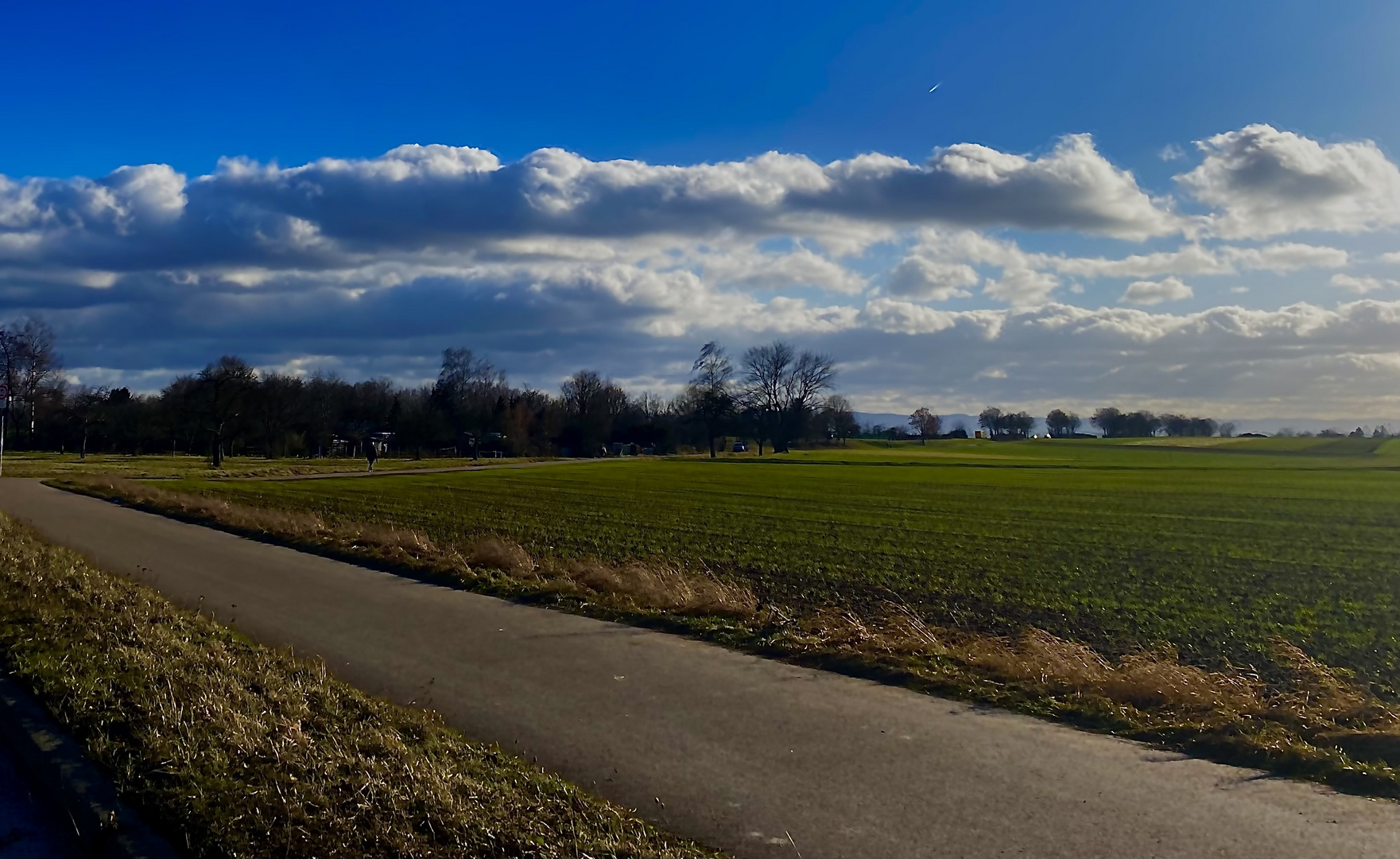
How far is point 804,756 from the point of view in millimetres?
6383

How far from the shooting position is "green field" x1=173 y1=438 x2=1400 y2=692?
14242 mm

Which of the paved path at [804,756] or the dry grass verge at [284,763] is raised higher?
the dry grass verge at [284,763]

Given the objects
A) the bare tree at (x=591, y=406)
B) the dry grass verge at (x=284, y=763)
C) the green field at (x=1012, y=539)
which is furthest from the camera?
the bare tree at (x=591, y=406)

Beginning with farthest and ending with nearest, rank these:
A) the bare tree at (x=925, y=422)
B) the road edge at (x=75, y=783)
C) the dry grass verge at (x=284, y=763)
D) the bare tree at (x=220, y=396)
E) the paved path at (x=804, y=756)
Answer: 1. the bare tree at (x=925, y=422)
2. the bare tree at (x=220, y=396)
3. the paved path at (x=804, y=756)
4. the road edge at (x=75, y=783)
5. the dry grass verge at (x=284, y=763)

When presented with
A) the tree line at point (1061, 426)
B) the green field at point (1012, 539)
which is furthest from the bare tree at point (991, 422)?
→ the green field at point (1012, 539)

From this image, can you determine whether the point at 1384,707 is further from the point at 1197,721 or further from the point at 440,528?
the point at 440,528

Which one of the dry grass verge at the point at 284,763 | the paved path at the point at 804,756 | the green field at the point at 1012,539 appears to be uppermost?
the dry grass verge at the point at 284,763

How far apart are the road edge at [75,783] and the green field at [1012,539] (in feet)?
32.4

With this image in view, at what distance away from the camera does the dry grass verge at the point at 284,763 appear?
15.6 feet

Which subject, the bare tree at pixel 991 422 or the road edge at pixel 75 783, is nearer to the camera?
the road edge at pixel 75 783

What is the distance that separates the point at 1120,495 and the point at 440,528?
113 ft

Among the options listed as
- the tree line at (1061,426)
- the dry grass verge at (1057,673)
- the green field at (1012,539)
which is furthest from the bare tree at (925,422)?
the dry grass verge at (1057,673)

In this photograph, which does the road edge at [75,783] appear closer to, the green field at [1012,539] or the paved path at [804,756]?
the paved path at [804,756]

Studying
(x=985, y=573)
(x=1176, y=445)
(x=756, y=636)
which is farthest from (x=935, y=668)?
(x=1176, y=445)
